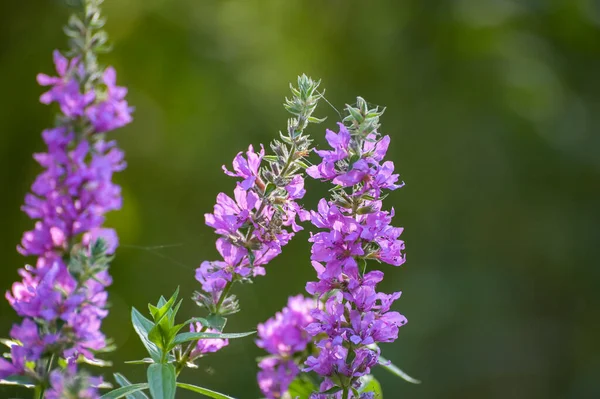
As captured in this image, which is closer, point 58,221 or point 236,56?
point 58,221

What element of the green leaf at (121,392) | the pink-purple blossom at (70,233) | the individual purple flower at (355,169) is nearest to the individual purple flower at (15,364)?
the pink-purple blossom at (70,233)

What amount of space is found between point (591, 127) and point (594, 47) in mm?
628

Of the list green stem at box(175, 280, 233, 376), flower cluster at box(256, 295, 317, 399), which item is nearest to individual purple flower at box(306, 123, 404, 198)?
green stem at box(175, 280, 233, 376)

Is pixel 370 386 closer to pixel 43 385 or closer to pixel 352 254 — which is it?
pixel 352 254

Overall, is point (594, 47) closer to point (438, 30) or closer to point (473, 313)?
point (438, 30)

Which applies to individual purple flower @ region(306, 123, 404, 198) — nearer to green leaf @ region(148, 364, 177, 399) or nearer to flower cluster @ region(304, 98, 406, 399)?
flower cluster @ region(304, 98, 406, 399)

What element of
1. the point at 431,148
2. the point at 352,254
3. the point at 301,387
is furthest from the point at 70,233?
the point at 431,148

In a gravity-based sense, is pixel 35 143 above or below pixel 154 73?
below

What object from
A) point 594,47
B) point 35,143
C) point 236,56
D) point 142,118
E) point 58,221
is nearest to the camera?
point 58,221

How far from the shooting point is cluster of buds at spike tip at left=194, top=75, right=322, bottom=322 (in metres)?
1.24

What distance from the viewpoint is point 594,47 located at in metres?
5.99

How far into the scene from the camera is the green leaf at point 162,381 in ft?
3.51

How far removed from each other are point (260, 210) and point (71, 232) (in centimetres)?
30

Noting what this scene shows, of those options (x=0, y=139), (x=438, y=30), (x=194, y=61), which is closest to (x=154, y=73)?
(x=194, y=61)
